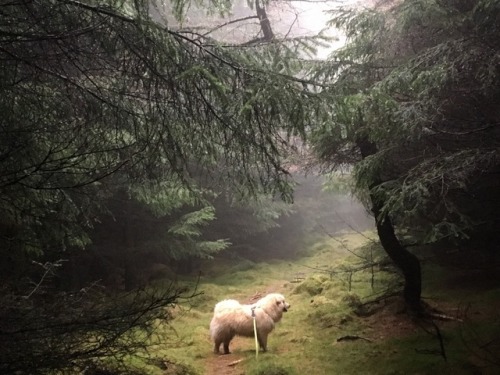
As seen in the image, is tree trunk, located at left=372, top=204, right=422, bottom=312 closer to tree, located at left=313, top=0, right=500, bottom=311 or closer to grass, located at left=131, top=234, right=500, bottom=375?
tree, located at left=313, top=0, right=500, bottom=311

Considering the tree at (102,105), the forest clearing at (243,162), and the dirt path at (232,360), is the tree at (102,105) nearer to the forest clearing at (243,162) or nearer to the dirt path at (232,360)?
the forest clearing at (243,162)

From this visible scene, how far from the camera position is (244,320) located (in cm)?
661

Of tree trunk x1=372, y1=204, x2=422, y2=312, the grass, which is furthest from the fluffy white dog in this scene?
tree trunk x1=372, y1=204, x2=422, y2=312

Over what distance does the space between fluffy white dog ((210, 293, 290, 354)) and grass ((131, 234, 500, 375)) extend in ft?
1.22

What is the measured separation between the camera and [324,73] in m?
7.01

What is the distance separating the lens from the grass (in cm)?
545

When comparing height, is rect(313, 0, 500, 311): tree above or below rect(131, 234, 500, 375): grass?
above

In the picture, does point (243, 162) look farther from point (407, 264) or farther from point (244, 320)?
point (407, 264)

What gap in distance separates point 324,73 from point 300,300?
6.12 meters

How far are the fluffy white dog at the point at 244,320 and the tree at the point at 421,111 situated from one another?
259cm

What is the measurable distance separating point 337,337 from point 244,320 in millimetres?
1934

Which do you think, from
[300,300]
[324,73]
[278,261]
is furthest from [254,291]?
[324,73]

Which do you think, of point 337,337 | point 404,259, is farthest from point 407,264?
point 337,337

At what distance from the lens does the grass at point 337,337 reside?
5.45 metres
